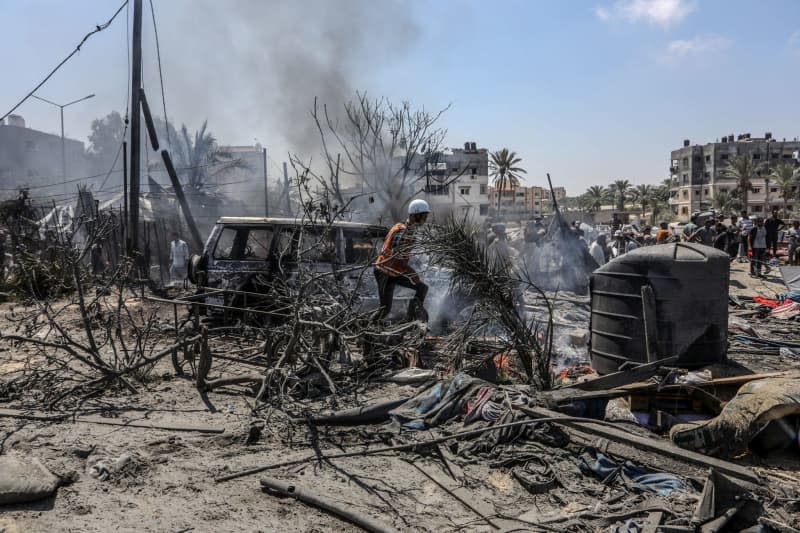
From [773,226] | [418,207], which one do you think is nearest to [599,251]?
[773,226]

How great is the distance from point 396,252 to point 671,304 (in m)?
2.66

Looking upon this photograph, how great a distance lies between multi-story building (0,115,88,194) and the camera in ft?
155

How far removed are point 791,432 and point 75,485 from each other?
178 inches

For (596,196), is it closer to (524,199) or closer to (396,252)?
(524,199)

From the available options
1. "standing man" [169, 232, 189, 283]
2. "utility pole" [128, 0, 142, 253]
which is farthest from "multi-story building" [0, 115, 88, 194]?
"utility pole" [128, 0, 142, 253]

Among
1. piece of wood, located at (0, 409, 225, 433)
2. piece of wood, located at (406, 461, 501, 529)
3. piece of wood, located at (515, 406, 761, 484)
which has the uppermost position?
piece of wood, located at (515, 406, 761, 484)

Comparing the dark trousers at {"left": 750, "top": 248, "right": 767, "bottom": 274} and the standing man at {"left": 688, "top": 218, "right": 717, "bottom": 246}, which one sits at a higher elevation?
the standing man at {"left": 688, "top": 218, "right": 717, "bottom": 246}

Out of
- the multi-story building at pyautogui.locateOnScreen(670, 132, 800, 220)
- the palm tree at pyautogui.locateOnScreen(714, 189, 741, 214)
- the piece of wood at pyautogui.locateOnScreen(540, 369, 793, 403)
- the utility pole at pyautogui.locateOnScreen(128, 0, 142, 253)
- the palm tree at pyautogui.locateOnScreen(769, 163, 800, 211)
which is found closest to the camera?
the piece of wood at pyautogui.locateOnScreen(540, 369, 793, 403)

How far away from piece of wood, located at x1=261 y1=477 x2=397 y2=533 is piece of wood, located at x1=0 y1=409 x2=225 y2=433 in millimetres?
1052

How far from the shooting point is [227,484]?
Result: 3.43 meters

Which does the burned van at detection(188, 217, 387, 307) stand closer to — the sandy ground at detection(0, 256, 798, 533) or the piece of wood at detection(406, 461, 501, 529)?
the sandy ground at detection(0, 256, 798, 533)

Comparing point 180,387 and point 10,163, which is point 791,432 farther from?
point 10,163

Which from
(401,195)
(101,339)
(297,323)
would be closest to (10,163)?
(401,195)

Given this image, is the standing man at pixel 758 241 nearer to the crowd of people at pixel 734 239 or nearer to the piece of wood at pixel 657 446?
the crowd of people at pixel 734 239
